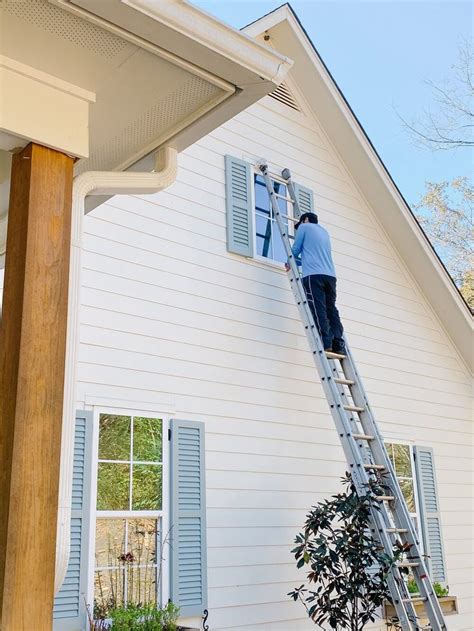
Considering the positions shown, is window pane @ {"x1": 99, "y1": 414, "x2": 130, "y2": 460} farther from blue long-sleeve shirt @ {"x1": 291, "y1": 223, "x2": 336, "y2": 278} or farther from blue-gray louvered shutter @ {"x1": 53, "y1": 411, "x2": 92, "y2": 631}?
blue long-sleeve shirt @ {"x1": 291, "y1": 223, "x2": 336, "y2": 278}

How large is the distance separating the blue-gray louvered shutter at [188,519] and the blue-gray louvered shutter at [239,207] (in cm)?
157

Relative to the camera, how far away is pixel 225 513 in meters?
4.59

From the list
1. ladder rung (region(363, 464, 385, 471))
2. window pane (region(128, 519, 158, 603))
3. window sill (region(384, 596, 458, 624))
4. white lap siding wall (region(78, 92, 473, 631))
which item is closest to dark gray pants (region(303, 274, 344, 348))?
white lap siding wall (region(78, 92, 473, 631))

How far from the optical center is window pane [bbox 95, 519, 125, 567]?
13.0 feet

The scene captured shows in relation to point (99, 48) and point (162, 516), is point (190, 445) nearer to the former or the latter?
point (162, 516)

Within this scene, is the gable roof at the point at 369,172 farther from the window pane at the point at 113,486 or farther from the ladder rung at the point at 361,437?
the window pane at the point at 113,486

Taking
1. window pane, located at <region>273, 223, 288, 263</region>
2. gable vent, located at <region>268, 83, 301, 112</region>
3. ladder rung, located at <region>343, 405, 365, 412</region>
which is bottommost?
ladder rung, located at <region>343, 405, 365, 412</region>

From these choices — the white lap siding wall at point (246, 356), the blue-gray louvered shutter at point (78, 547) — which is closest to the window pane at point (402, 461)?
the white lap siding wall at point (246, 356)

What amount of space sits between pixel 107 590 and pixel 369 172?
183 inches

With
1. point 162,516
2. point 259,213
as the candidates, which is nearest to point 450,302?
point 259,213

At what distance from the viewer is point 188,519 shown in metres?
4.34

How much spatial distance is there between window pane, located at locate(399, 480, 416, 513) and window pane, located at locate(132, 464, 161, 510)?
9.01 feet

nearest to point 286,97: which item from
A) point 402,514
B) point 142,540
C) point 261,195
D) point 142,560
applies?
point 261,195

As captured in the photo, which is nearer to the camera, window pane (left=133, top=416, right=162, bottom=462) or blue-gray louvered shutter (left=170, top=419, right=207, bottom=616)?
blue-gray louvered shutter (left=170, top=419, right=207, bottom=616)
